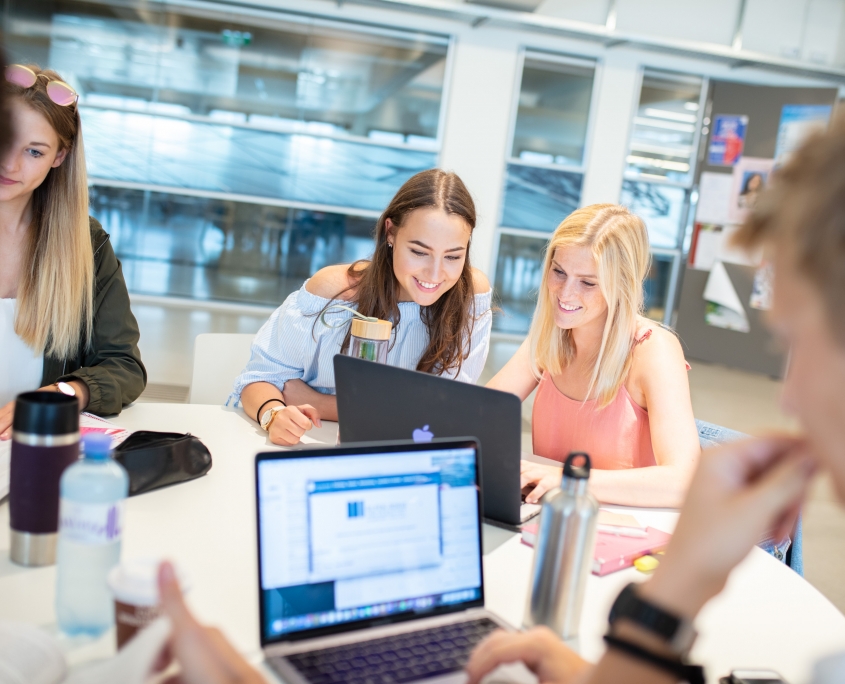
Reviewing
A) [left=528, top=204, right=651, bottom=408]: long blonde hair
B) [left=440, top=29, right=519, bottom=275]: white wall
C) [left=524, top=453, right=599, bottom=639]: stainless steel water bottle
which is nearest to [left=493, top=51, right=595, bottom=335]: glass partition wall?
[left=440, top=29, right=519, bottom=275]: white wall

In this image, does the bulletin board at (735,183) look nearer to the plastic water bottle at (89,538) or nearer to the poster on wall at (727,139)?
the poster on wall at (727,139)

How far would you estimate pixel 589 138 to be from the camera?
680 cm

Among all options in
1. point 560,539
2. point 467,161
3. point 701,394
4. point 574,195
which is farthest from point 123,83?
point 560,539

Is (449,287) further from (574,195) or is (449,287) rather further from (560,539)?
(574,195)

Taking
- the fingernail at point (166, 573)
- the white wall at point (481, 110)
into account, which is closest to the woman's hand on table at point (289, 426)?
the fingernail at point (166, 573)

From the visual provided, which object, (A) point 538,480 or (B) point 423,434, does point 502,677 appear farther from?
(A) point 538,480

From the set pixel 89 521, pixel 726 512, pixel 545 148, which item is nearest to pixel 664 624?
pixel 726 512

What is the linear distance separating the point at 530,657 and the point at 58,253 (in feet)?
4.66

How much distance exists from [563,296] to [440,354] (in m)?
0.37

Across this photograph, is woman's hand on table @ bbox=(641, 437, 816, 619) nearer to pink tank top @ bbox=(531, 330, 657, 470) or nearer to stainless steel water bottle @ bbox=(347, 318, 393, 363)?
stainless steel water bottle @ bbox=(347, 318, 393, 363)

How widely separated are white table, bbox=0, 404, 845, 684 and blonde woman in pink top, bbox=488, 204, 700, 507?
0.40m

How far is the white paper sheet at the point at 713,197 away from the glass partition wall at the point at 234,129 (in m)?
2.55

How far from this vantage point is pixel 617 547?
3.95ft

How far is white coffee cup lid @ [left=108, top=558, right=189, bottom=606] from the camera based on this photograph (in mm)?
731
